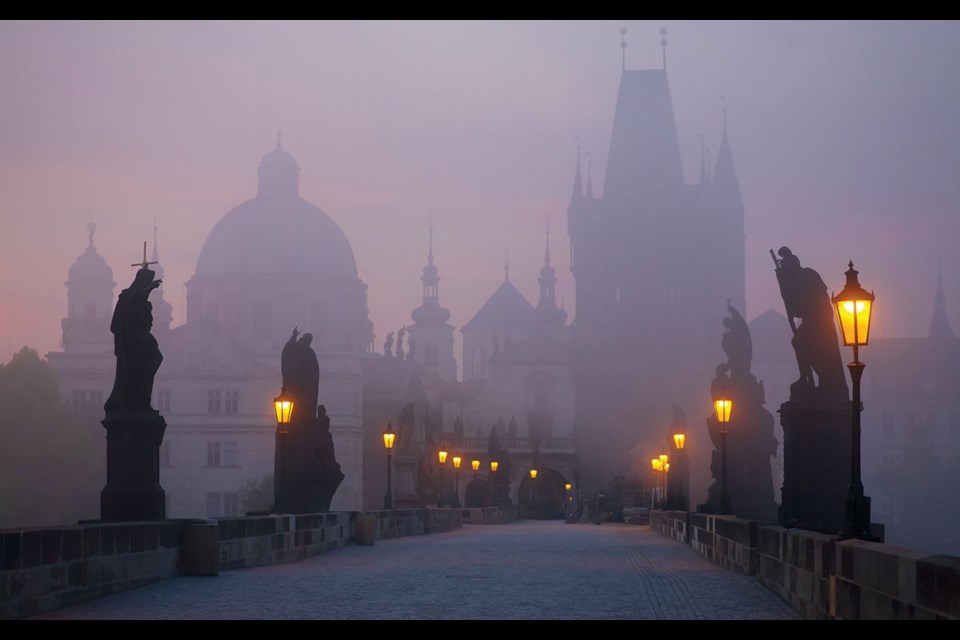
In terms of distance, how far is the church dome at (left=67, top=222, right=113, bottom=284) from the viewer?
377 ft

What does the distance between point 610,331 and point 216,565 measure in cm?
10458

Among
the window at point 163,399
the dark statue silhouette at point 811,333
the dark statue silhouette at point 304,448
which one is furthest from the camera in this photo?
the window at point 163,399

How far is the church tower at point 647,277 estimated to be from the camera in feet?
398

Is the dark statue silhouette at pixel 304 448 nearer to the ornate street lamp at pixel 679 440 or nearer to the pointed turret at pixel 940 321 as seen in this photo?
the ornate street lamp at pixel 679 440

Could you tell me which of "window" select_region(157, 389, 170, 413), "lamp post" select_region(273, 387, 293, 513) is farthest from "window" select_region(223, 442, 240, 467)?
"lamp post" select_region(273, 387, 293, 513)

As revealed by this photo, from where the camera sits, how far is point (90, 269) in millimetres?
115438

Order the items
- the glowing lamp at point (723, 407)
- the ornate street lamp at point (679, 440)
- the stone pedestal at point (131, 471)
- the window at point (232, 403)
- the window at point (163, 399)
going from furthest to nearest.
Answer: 1. the window at point (232, 403)
2. the window at point (163, 399)
3. the ornate street lamp at point (679, 440)
4. the glowing lamp at point (723, 407)
5. the stone pedestal at point (131, 471)

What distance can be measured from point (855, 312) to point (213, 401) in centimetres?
9405

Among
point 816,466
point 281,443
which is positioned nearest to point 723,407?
point 816,466

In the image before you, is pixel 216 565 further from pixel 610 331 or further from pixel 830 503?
pixel 610 331

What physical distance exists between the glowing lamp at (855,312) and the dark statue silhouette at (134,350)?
10138mm

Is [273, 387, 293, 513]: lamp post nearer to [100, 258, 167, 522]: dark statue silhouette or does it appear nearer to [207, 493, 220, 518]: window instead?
[100, 258, 167, 522]: dark statue silhouette

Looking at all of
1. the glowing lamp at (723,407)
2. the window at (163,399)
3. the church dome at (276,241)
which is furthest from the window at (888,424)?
the glowing lamp at (723,407)
